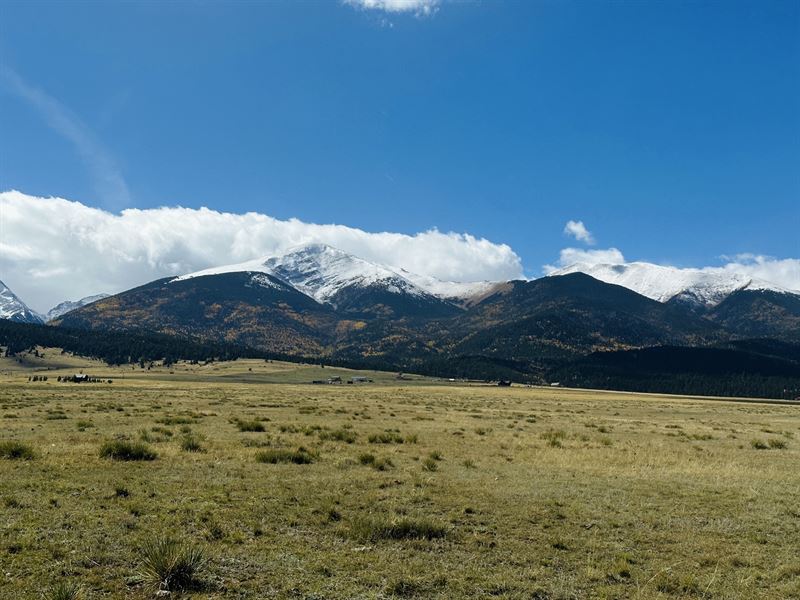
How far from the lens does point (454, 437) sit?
34406 millimetres

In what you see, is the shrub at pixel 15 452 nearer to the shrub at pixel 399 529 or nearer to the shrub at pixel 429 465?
the shrub at pixel 399 529

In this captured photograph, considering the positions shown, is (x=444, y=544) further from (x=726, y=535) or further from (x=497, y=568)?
(x=726, y=535)

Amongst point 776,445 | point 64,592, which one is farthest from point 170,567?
point 776,445

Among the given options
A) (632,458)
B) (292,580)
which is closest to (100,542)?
(292,580)

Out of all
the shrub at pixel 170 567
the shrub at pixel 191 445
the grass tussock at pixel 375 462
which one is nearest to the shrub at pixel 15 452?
the shrub at pixel 191 445

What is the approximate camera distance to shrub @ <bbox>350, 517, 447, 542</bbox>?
1323cm

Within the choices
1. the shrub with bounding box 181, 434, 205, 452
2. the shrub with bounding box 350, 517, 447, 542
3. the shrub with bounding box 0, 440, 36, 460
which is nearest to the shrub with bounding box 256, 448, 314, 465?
the shrub with bounding box 181, 434, 205, 452

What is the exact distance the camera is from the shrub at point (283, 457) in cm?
2275

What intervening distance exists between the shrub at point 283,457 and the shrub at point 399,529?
9938 mm

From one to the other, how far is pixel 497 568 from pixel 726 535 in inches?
A: 293

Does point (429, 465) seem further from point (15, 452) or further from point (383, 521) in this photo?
point (15, 452)

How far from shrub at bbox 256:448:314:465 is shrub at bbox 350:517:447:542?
32.6ft

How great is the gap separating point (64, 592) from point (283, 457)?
582 inches

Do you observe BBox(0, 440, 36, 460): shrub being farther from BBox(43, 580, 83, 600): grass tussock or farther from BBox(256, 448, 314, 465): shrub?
BBox(43, 580, 83, 600): grass tussock
